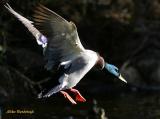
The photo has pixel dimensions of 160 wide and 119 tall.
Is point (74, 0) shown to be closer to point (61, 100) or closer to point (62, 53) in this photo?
point (61, 100)

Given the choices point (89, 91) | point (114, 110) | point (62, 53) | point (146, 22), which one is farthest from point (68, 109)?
point (146, 22)

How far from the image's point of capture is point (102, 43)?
18078mm

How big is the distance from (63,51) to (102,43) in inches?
390

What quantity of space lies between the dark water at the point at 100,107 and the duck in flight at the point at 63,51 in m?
1.70

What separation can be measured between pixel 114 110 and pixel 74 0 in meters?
4.95

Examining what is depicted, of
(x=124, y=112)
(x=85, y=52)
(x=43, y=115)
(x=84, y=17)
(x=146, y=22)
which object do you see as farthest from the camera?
(x=146, y=22)

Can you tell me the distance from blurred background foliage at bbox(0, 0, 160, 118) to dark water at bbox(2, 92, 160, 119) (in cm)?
84

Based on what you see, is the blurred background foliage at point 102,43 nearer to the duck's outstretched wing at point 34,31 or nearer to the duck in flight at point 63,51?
the duck's outstretched wing at point 34,31

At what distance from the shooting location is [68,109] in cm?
1273

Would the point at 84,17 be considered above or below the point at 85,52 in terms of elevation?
above

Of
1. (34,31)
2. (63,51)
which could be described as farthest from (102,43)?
(63,51)

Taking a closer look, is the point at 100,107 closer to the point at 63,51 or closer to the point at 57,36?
the point at 63,51

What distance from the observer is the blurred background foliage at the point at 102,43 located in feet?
48.4

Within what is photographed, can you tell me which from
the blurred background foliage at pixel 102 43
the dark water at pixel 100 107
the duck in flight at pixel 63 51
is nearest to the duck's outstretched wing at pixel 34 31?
the duck in flight at pixel 63 51
